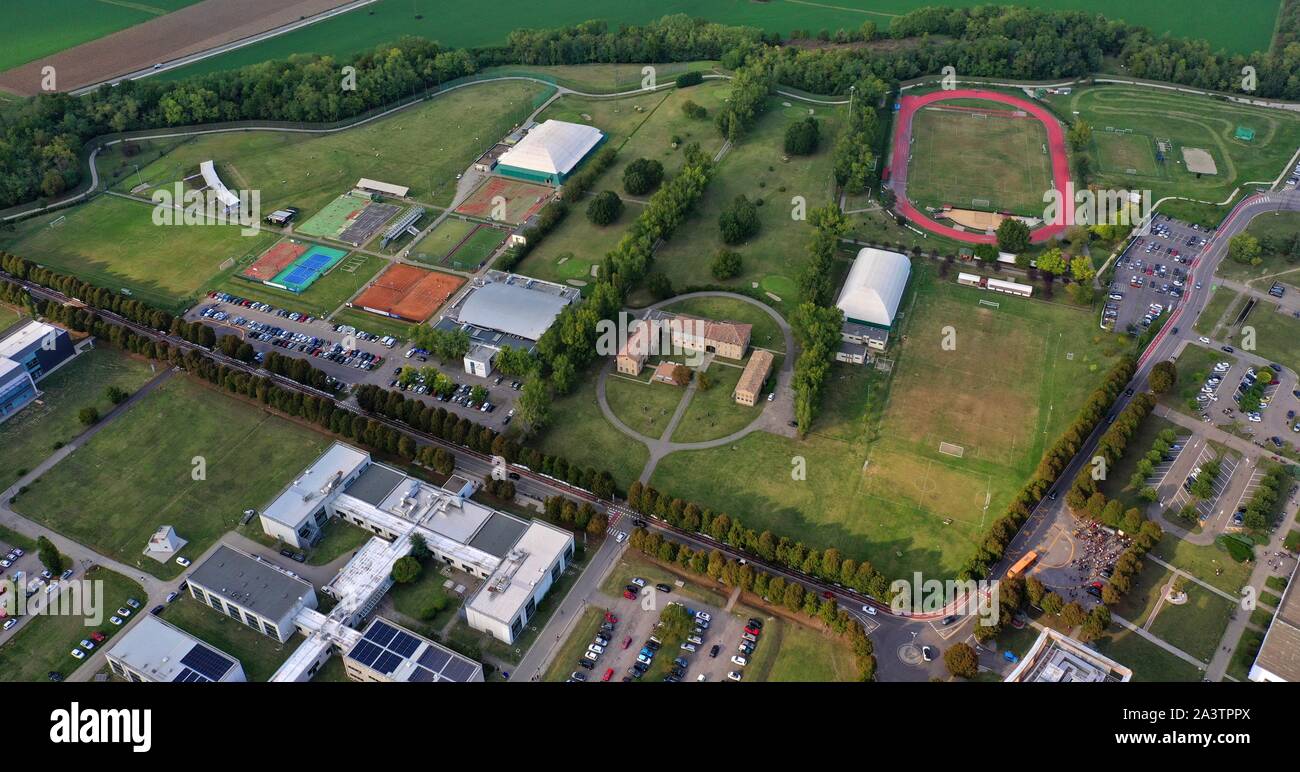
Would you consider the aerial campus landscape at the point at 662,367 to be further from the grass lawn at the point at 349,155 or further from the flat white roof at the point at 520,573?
the grass lawn at the point at 349,155

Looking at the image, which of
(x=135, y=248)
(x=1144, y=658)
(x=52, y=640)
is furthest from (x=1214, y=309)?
(x=135, y=248)

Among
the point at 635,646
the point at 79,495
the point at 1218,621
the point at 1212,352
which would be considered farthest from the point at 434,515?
the point at 1212,352

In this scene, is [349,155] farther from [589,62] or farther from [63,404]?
[63,404]

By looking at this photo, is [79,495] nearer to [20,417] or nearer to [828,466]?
[20,417]

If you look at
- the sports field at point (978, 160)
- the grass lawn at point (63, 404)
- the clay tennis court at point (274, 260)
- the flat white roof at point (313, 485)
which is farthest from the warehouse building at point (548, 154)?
the flat white roof at point (313, 485)

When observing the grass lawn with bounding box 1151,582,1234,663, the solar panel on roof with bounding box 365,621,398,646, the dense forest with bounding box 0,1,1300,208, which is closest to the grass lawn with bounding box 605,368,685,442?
the solar panel on roof with bounding box 365,621,398,646

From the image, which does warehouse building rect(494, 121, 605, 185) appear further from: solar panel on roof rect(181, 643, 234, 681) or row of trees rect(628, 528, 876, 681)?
solar panel on roof rect(181, 643, 234, 681)
